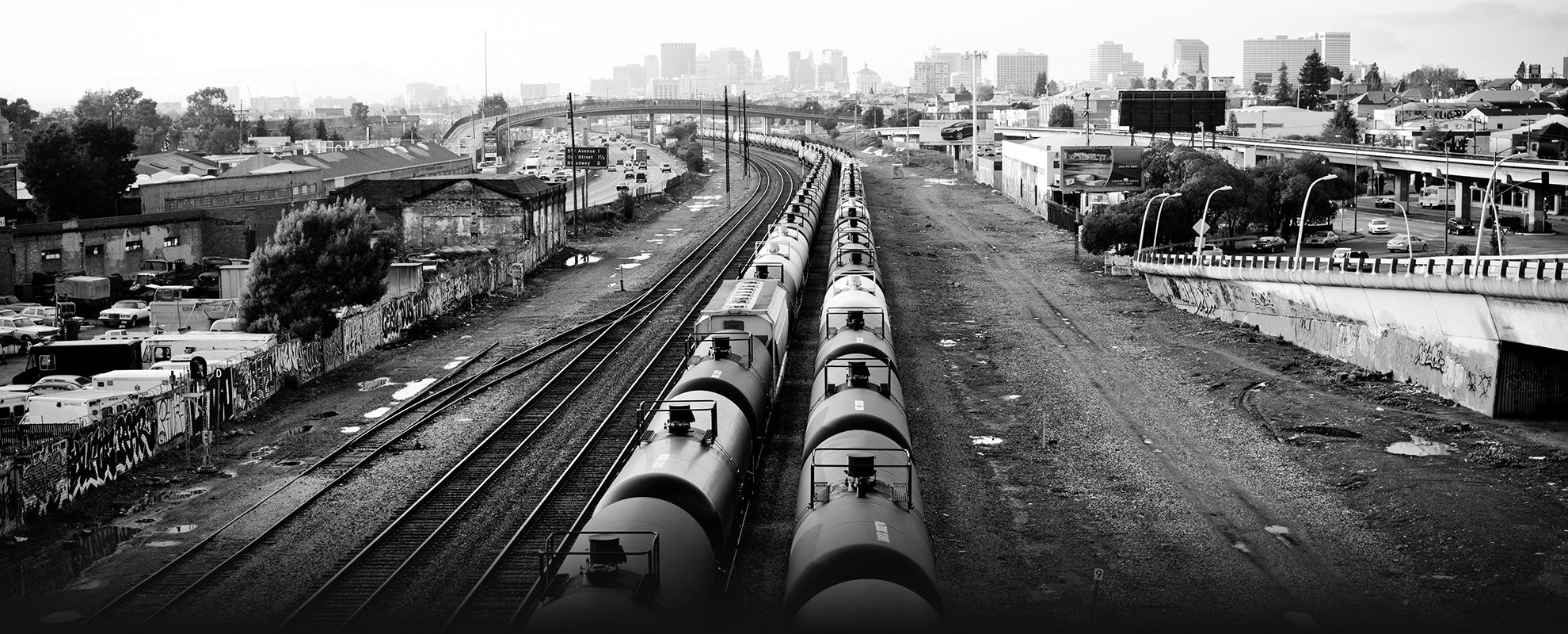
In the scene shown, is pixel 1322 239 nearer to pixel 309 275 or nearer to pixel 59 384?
pixel 309 275

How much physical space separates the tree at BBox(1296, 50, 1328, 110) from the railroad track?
539ft

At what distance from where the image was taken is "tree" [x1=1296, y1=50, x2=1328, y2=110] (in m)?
191

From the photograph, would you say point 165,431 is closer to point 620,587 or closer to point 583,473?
point 583,473

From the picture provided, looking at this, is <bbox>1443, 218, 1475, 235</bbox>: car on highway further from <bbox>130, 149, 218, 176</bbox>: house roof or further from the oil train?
<bbox>130, 149, 218, 176</bbox>: house roof

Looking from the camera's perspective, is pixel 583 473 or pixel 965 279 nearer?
pixel 583 473

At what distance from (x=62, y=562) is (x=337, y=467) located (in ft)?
21.6

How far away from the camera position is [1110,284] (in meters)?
58.0

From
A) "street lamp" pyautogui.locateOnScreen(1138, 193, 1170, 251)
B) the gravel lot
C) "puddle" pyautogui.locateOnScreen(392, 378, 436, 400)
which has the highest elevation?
"street lamp" pyautogui.locateOnScreen(1138, 193, 1170, 251)

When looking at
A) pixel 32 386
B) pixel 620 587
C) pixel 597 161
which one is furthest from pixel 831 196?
pixel 620 587

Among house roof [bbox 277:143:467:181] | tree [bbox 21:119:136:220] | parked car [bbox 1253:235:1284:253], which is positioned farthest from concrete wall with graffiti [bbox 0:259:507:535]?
house roof [bbox 277:143:467:181]

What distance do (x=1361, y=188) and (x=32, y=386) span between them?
91.6 metres

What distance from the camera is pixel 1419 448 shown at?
29.6 metres

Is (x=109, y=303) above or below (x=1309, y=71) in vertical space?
below

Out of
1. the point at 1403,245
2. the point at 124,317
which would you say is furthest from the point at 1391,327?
the point at 124,317
